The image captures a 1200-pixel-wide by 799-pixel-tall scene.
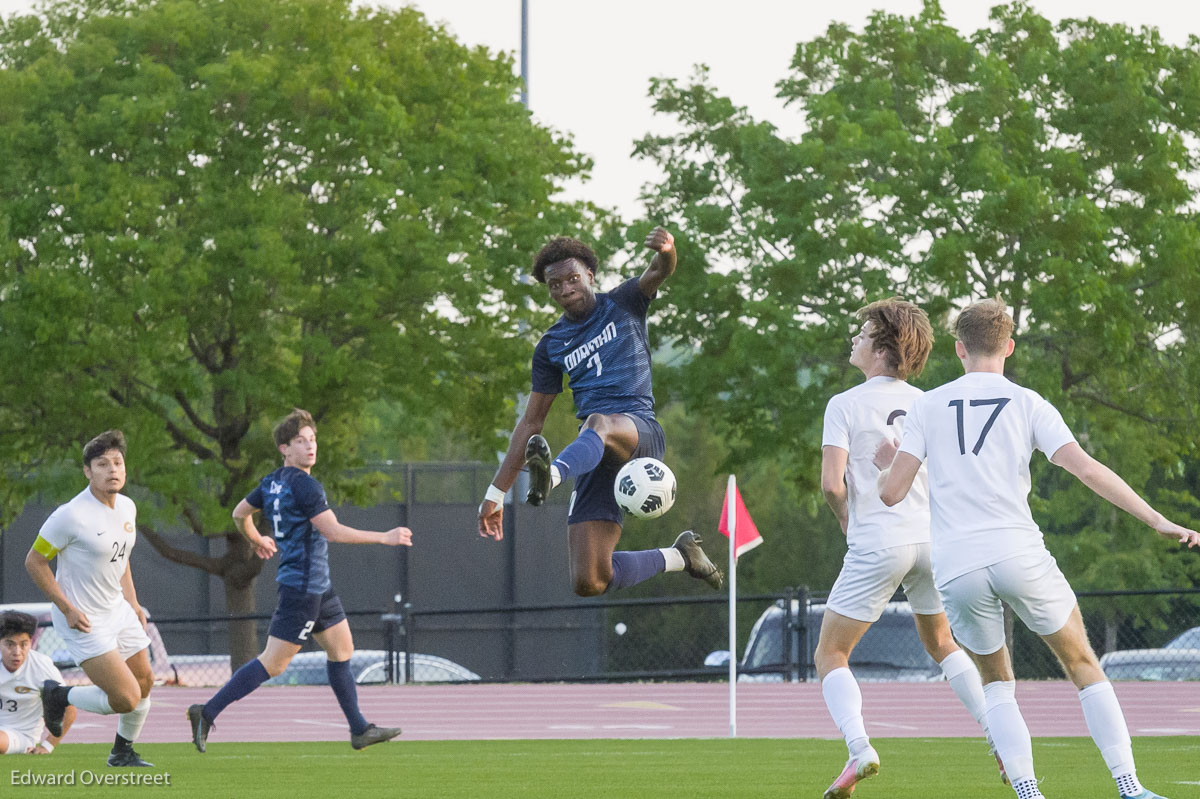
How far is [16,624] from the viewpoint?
12055 mm

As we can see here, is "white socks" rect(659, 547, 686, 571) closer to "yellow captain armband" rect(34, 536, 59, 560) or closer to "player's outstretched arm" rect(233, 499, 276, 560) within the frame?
"player's outstretched arm" rect(233, 499, 276, 560)

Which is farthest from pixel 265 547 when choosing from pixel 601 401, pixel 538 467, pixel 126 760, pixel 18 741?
pixel 538 467

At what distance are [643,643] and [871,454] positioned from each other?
45194mm

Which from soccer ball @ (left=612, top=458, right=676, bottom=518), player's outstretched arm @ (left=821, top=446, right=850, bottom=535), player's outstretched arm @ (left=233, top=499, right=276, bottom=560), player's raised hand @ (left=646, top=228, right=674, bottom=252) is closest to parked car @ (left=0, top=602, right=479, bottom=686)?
player's outstretched arm @ (left=233, top=499, right=276, bottom=560)

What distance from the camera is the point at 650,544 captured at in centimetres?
5791

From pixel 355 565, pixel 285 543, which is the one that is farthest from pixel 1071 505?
pixel 285 543

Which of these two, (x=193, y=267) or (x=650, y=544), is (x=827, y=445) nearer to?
(x=193, y=267)

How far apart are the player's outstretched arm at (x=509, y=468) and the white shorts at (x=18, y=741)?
15.9 ft

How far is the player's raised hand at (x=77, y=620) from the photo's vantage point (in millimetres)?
10109

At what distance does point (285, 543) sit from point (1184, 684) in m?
15.2

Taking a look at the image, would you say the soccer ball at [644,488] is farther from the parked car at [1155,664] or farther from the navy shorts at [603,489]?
the parked car at [1155,664]

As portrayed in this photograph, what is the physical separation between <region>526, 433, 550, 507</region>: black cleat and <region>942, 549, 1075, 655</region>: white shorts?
2.39m

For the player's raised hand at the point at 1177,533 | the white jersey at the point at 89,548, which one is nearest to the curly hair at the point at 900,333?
the player's raised hand at the point at 1177,533

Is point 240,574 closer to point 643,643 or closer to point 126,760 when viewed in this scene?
point 126,760
